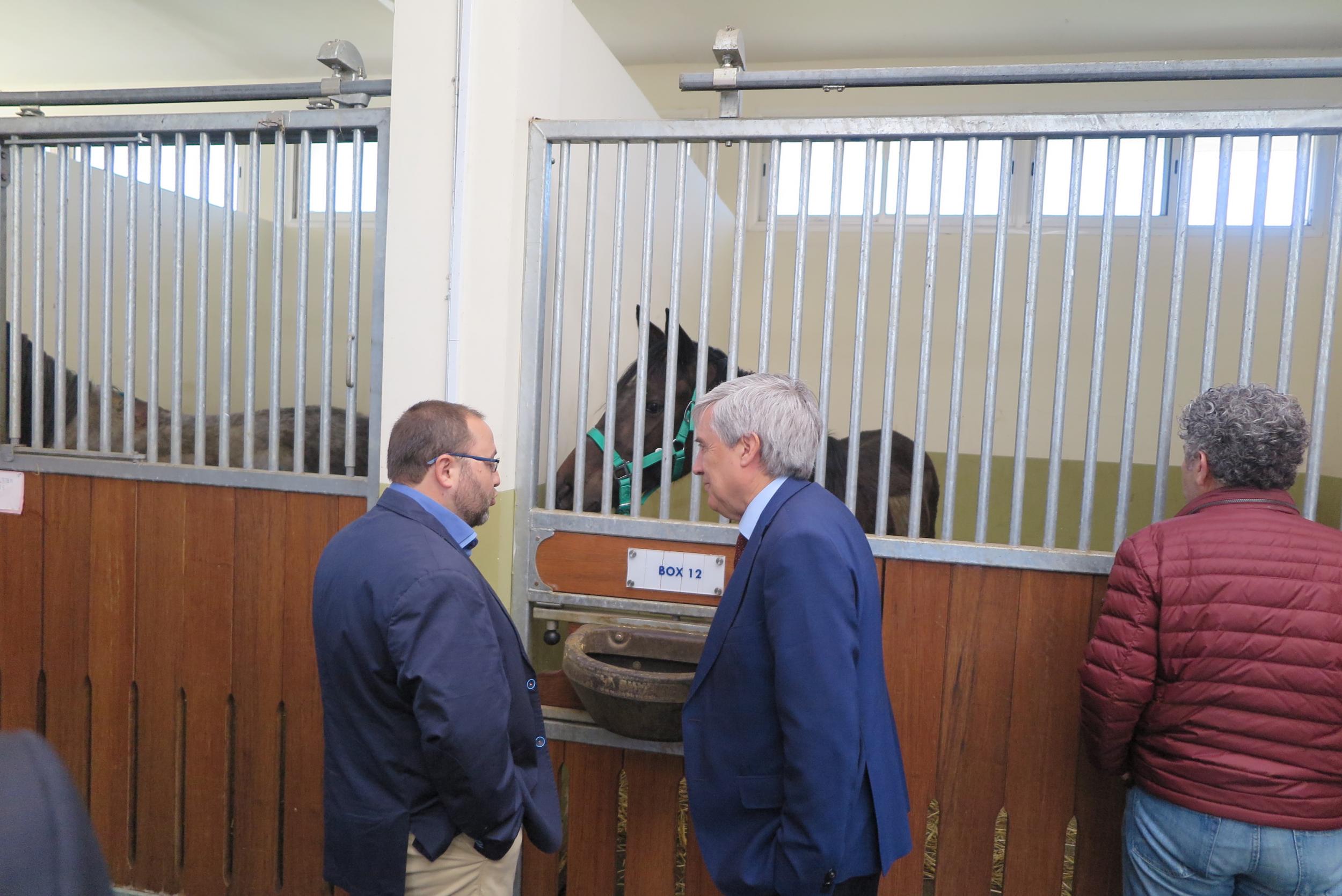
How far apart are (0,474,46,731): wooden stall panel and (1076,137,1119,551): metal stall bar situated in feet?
8.48

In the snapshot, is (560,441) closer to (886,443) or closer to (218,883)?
(886,443)

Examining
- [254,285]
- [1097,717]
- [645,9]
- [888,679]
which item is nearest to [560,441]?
[254,285]

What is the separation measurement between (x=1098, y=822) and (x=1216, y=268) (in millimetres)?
1136

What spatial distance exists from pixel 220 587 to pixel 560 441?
3.22 feet

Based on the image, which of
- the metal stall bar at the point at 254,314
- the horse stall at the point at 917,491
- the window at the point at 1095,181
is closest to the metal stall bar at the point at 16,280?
the metal stall bar at the point at 254,314

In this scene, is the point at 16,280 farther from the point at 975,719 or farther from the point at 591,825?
the point at 975,719

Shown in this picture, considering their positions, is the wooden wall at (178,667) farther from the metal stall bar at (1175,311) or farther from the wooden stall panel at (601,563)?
the metal stall bar at (1175,311)

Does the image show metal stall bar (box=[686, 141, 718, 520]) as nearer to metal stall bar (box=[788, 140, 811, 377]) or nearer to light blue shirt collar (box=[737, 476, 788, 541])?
metal stall bar (box=[788, 140, 811, 377])

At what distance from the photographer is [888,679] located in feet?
5.76

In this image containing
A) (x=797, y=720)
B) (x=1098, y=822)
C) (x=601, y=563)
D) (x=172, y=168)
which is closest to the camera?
(x=797, y=720)

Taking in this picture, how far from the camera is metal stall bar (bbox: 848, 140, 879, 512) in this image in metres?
1.75

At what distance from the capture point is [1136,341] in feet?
5.55

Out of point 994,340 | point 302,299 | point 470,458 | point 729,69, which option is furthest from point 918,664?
point 302,299

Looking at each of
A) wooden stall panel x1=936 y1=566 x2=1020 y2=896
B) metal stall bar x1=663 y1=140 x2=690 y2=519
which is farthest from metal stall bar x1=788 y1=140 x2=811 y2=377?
wooden stall panel x1=936 y1=566 x2=1020 y2=896
